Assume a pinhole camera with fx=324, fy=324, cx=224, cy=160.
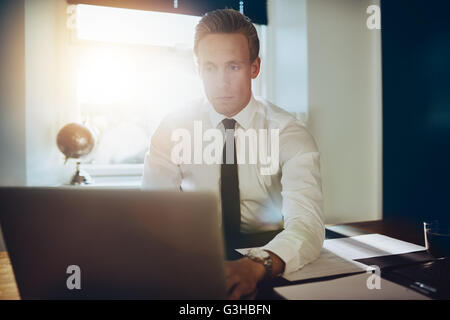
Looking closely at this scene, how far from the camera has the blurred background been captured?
7.06 ft

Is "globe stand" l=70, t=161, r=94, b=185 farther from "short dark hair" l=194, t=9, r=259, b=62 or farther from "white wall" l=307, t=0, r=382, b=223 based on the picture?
"white wall" l=307, t=0, r=382, b=223

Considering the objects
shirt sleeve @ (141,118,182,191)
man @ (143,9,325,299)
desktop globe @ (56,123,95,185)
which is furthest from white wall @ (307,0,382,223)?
desktop globe @ (56,123,95,185)

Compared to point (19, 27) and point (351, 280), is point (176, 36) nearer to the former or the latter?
point (19, 27)

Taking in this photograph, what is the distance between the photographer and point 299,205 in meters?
1.00

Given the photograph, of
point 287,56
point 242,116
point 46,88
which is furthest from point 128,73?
point 242,116

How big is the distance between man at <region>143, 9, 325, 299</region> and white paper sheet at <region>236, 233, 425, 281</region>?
0.23m

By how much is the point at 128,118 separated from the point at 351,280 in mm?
2268

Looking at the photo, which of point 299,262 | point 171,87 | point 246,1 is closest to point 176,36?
point 171,87

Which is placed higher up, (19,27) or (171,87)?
(19,27)

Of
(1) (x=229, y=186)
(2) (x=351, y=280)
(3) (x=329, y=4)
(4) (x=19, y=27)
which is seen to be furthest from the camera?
(3) (x=329, y=4)

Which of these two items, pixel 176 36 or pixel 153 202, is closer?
pixel 153 202

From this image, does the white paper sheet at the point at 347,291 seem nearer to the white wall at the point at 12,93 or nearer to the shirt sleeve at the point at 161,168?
the shirt sleeve at the point at 161,168

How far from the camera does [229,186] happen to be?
4.36 ft

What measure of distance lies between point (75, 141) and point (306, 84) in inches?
67.7
